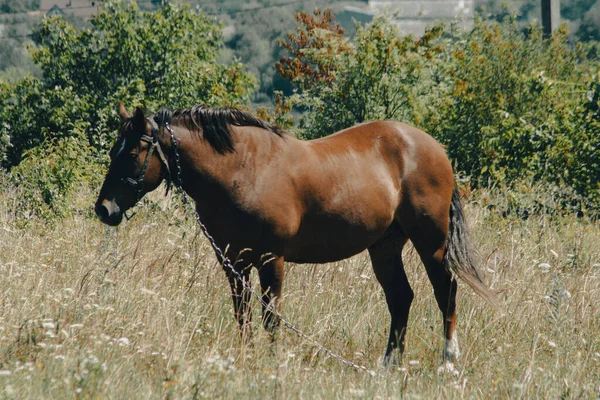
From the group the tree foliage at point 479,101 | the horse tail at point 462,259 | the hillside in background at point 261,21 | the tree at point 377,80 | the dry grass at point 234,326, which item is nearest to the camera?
the dry grass at point 234,326

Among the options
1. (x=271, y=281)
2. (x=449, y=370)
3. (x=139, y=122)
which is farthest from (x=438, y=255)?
(x=139, y=122)

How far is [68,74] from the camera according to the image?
49.2ft

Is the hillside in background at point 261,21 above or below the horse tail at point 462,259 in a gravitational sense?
below

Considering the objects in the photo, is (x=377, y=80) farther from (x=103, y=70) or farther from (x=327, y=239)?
(x=327, y=239)

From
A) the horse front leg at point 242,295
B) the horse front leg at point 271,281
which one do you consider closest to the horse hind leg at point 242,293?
the horse front leg at point 242,295

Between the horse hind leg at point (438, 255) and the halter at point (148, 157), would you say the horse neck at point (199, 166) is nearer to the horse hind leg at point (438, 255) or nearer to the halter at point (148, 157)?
the halter at point (148, 157)

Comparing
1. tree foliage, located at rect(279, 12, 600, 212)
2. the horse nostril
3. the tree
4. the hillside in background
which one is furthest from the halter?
the hillside in background

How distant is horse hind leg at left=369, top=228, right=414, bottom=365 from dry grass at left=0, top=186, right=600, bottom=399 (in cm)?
15

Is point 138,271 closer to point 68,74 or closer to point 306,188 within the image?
point 306,188

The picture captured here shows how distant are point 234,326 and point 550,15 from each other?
46.7 feet

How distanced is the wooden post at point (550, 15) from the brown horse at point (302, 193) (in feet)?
40.4

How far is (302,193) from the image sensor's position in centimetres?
541

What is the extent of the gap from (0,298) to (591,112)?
7.54 m

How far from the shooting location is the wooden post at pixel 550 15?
1708 cm
